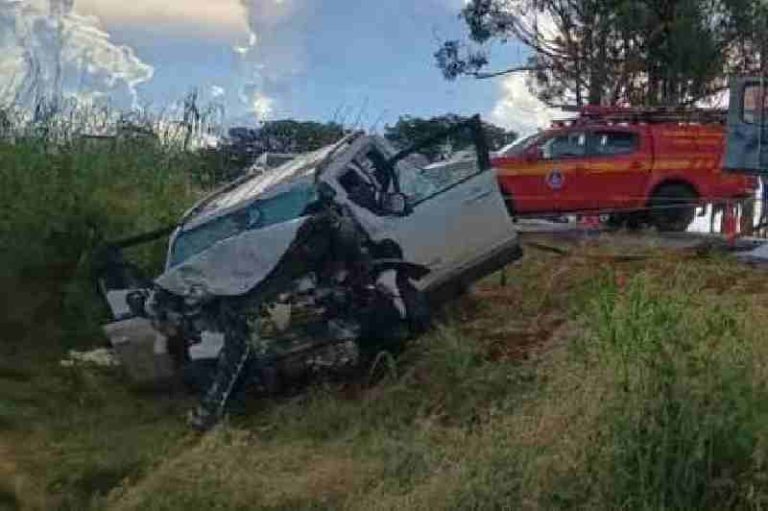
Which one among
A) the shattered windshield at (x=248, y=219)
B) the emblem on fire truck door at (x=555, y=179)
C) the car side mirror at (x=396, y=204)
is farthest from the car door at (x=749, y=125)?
the shattered windshield at (x=248, y=219)

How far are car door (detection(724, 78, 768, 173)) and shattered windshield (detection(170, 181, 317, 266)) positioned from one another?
645cm

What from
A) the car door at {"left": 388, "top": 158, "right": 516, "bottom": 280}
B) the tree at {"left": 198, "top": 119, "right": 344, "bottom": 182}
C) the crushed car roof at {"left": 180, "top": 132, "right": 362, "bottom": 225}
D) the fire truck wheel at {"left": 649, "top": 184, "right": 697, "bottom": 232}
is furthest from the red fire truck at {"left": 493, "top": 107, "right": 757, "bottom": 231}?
the crushed car roof at {"left": 180, "top": 132, "right": 362, "bottom": 225}

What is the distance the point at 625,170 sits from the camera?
774 inches

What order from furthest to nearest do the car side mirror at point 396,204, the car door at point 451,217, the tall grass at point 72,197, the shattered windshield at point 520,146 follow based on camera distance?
1. the shattered windshield at point 520,146
2. the tall grass at point 72,197
3. the car door at point 451,217
4. the car side mirror at point 396,204

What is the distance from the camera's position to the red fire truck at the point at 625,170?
64.5 feet

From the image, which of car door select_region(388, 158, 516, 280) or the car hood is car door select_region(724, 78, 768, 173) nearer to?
car door select_region(388, 158, 516, 280)

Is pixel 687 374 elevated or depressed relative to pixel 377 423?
elevated

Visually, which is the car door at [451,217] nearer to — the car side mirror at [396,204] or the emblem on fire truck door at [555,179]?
the car side mirror at [396,204]

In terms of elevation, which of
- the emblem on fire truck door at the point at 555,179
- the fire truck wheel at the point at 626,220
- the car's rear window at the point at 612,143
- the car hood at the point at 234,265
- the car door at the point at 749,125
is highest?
the car door at the point at 749,125

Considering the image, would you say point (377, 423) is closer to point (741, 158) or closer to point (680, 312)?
point (680, 312)

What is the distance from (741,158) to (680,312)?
822 cm

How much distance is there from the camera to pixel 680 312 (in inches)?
286

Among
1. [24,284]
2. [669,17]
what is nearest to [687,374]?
[24,284]

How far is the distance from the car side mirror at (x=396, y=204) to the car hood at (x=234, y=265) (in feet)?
3.05
